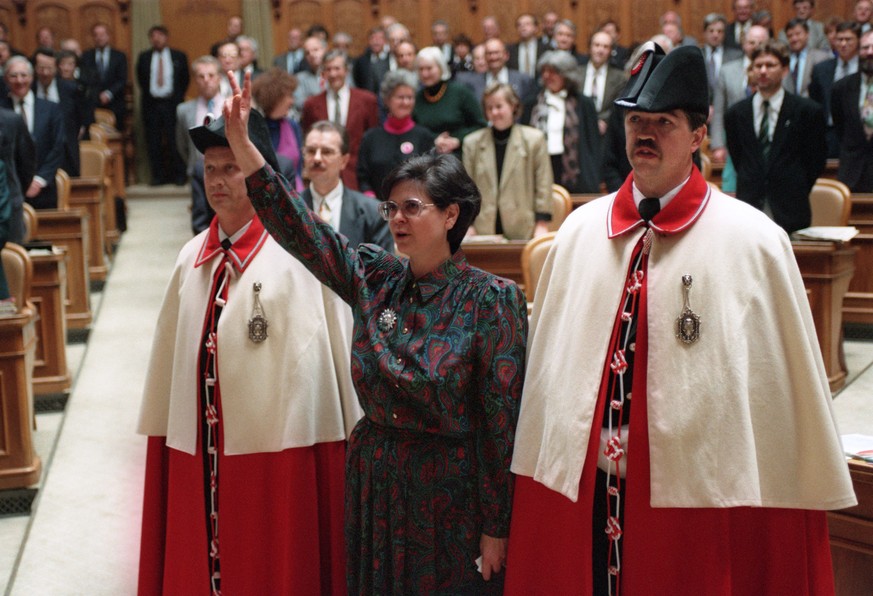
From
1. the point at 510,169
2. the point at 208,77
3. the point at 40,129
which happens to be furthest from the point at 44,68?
the point at 510,169

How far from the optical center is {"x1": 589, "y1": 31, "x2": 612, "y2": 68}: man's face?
27.5 feet

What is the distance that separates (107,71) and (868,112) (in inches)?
338

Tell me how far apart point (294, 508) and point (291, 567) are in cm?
15

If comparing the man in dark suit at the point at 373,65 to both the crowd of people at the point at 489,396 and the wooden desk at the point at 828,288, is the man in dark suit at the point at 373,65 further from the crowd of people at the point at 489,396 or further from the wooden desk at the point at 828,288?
the crowd of people at the point at 489,396

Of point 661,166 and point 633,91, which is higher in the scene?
point 633,91

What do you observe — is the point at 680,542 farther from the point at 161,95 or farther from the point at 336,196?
the point at 161,95

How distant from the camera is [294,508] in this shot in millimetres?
2848

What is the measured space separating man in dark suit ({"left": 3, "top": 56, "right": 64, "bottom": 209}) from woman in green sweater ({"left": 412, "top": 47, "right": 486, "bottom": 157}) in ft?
8.19

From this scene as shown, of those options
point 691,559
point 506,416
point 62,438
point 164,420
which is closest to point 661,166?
point 506,416

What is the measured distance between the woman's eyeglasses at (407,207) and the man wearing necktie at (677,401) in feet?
1.16

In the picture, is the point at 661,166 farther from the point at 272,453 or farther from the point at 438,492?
the point at 272,453

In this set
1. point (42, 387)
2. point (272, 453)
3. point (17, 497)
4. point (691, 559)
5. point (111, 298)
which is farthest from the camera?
point (111, 298)

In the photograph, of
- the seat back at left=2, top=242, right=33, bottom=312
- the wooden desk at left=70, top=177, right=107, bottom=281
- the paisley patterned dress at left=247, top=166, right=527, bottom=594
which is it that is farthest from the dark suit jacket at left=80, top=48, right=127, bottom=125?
the paisley patterned dress at left=247, top=166, right=527, bottom=594

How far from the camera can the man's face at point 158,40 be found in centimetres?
1210
